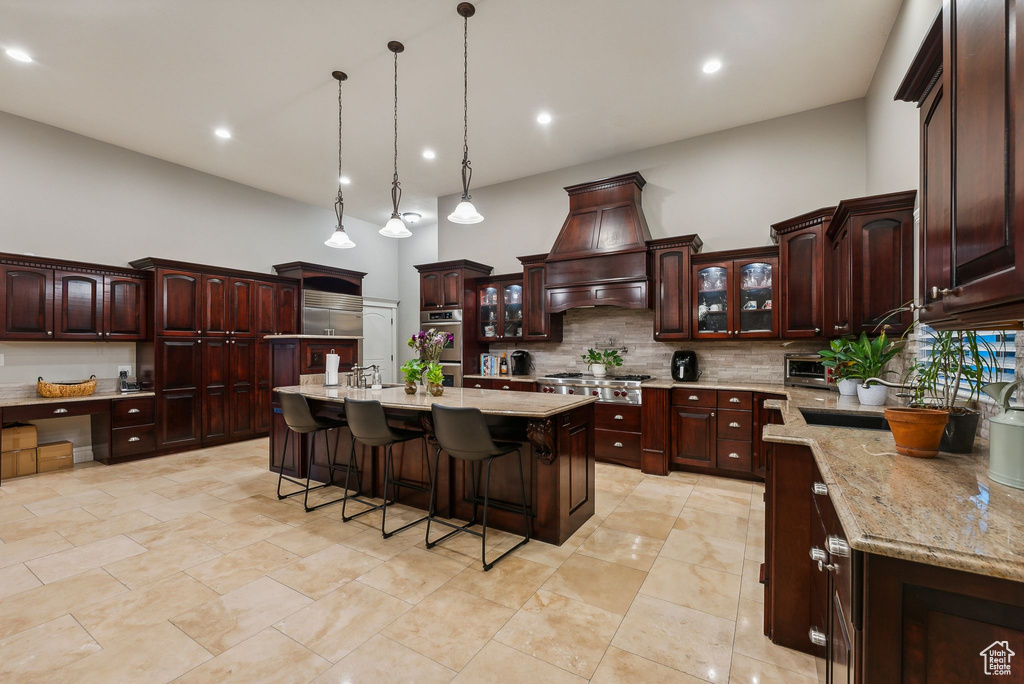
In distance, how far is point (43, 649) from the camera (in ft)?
6.24

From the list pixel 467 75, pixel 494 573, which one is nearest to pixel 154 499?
pixel 494 573

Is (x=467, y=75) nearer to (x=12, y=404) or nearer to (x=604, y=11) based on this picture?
(x=604, y=11)

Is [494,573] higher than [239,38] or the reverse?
the reverse

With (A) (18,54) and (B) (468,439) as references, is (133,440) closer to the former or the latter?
(A) (18,54)

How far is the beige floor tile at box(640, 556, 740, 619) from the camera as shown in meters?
2.22

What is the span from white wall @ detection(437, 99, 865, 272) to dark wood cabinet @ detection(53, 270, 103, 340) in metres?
5.07

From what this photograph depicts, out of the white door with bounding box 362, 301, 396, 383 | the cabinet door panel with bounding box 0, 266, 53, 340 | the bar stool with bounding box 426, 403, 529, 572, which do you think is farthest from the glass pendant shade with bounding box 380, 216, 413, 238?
the white door with bounding box 362, 301, 396, 383

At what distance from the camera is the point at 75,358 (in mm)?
4906

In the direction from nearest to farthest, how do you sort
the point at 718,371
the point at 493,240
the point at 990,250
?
the point at 990,250 < the point at 718,371 < the point at 493,240

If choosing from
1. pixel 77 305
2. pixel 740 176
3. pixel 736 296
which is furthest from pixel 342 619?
pixel 740 176

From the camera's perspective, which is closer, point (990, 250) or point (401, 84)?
point (990, 250)

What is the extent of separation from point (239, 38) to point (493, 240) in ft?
11.9

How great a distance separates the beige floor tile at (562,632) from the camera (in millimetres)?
1848

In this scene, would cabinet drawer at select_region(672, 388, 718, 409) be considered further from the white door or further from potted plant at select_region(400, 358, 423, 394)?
the white door
